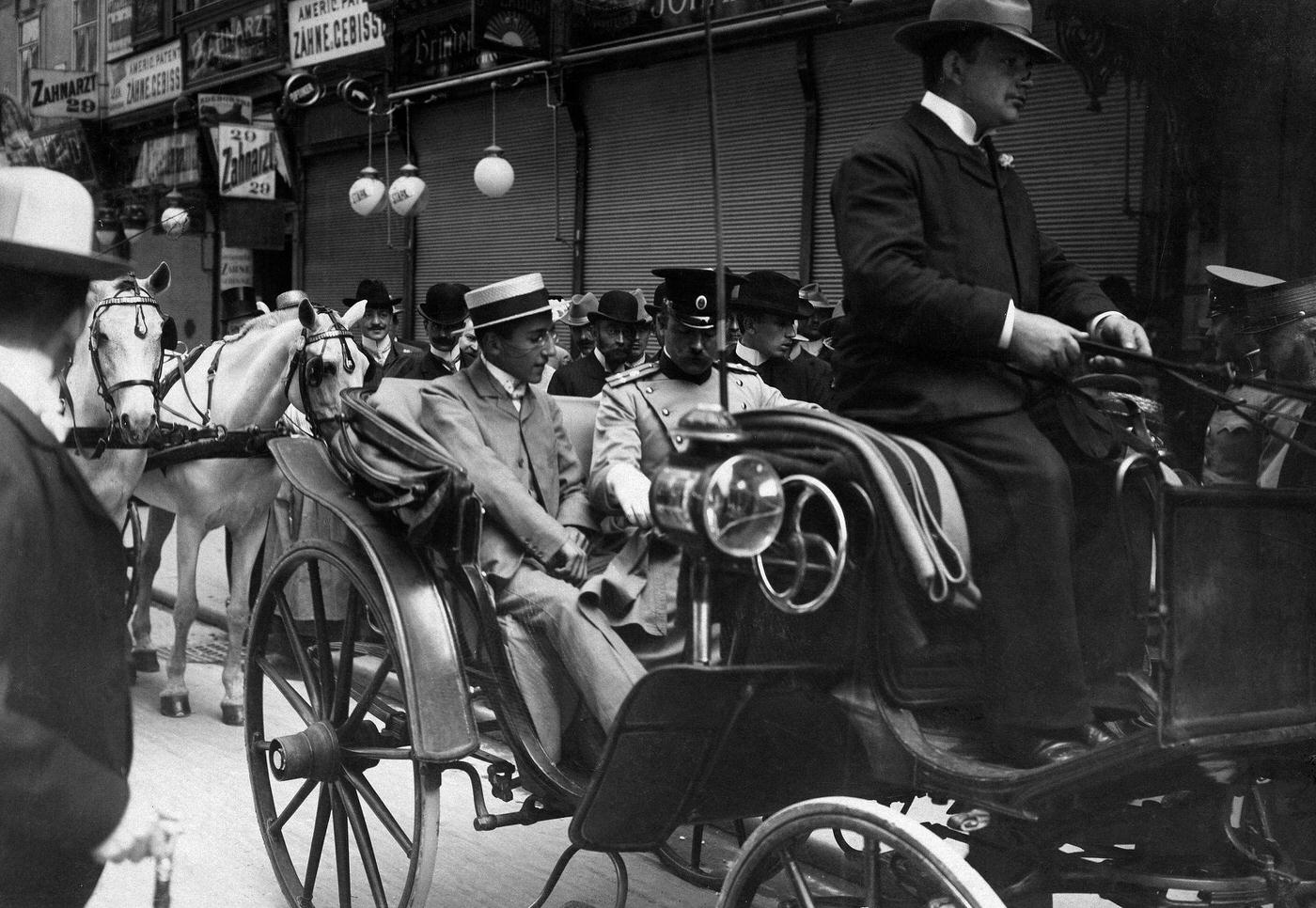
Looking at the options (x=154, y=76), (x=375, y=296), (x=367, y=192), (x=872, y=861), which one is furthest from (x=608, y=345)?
(x=154, y=76)

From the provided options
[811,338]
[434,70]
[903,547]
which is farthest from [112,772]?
[434,70]

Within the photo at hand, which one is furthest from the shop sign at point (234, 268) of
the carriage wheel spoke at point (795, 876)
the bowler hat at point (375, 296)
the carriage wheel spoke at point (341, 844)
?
the carriage wheel spoke at point (795, 876)

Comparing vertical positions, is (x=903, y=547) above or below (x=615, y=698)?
above

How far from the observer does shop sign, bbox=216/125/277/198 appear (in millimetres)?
15570

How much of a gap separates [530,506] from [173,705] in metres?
3.50

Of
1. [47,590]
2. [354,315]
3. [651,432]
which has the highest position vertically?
[354,315]

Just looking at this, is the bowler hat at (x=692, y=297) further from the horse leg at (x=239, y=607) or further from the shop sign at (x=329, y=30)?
the shop sign at (x=329, y=30)

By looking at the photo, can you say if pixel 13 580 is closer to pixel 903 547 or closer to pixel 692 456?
pixel 692 456

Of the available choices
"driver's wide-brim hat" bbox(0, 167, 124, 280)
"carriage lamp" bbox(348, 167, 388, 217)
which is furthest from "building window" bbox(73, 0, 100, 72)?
"driver's wide-brim hat" bbox(0, 167, 124, 280)

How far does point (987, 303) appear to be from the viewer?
2.63 metres

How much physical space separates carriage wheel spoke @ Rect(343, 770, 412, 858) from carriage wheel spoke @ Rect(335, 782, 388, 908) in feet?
Result: 0.13

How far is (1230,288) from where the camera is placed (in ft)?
12.0

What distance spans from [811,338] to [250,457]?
3918mm

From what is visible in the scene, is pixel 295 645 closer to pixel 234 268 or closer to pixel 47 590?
pixel 47 590
